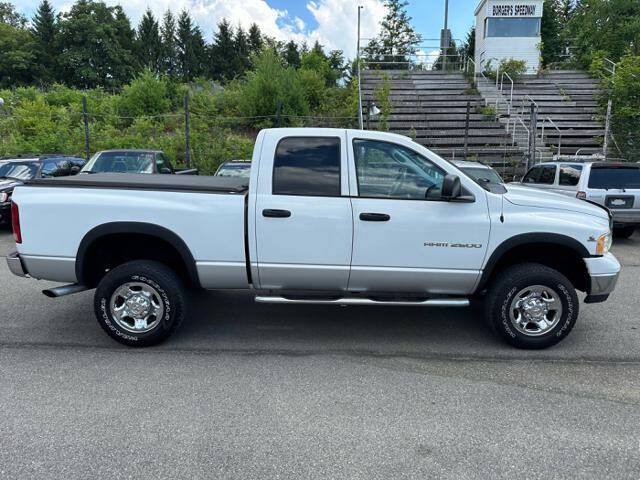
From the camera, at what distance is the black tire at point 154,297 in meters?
4.44

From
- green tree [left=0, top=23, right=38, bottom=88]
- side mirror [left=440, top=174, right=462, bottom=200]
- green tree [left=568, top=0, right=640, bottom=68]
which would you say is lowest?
side mirror [left=440, top=174, right=462, bottom=200]

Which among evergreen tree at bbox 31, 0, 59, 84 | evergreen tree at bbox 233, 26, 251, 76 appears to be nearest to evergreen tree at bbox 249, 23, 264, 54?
evergreen tree at bbox 233, 26, 251, 76

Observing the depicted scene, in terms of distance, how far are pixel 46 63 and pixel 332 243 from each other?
69118 mm

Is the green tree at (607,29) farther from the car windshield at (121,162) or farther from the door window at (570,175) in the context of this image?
the car windshield at (121,162)

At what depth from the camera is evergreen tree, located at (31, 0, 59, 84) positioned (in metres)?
59.7

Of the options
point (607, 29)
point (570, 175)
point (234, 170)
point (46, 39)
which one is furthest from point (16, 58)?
point (570, 175)

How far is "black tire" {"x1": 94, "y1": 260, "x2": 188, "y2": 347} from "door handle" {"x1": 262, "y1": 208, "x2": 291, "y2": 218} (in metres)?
1.08

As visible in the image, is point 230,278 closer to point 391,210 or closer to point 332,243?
point 332,243

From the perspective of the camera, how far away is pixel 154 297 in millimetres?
4516

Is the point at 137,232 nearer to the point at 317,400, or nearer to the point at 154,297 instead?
the point at 154,297

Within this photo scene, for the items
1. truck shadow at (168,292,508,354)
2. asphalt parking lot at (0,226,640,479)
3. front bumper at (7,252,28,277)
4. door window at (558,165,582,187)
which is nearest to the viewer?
asphalt parking lot at (0,226,640,479)

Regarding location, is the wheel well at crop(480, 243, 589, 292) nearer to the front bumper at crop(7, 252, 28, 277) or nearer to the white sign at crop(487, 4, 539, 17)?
the front bumper at crop(7, 252, 28, 277)

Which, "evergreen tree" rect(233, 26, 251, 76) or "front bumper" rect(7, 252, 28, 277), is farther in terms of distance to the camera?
"evergreen tree" rect(233, 26, 251, 76)

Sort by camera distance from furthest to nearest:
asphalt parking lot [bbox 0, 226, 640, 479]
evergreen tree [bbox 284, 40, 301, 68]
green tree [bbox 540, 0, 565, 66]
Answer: evergreen tree [bbox 284, 40, 301, 68], green tree [bbox 540, 0, 565, 66], asphalt parking lot [bbox 0, 226, 640, 479]
